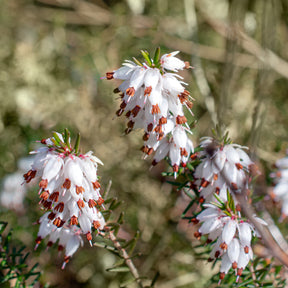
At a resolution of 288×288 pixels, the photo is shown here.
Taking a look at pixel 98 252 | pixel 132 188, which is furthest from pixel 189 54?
pixel 98 252

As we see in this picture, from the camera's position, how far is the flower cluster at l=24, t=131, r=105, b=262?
2090 millimetres

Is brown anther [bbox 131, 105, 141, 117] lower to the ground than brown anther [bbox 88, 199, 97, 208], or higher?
higher

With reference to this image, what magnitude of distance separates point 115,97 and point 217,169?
419 cm

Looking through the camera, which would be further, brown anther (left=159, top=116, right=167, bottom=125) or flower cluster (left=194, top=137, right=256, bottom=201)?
flower cluster (left=194, top=137, right=256, bottom=201)

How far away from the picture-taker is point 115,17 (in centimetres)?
729

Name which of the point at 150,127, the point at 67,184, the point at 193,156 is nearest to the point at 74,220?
the point at 67,184

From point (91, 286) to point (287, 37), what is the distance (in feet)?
18.5

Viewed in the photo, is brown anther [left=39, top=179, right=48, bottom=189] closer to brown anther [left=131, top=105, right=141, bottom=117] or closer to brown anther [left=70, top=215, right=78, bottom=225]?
brown anther [left=70, top=215, right=78, bottom=225]

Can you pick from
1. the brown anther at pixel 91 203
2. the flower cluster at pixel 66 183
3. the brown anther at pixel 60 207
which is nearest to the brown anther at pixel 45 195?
the flower cluster at pixel 66 183

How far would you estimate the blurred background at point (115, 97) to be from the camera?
198 inches

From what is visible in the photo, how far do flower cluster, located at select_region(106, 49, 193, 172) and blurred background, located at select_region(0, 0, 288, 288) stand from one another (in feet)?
7.16

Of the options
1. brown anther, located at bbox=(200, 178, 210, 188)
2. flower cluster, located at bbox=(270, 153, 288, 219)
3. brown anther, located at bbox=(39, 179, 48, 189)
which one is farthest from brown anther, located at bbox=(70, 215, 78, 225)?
flower cluster, located at bbox=(270, 153, 288, 219)

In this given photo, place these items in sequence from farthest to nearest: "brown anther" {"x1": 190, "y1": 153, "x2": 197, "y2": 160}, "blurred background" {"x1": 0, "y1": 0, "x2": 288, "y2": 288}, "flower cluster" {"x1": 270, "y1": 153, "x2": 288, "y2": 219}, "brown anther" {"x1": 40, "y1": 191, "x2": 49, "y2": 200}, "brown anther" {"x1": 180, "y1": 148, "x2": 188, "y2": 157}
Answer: "blurred background" {"x1": 0, "y1": 0, "x2": 288, "y2": 288} < "flower cluster" {"x1": 270, "y1": 153, "x2": 288, "y2": 219} < "brown anther" {"x1": 190, "y1": 153, "x2": 197, "y2": 160} < "brown anther" {"x1": 180, "y1": 148, "x2": 188, "y2": 157} < "brown anther" {"x1": 40, "y1": 191, "x2": 49, "y2": 200}

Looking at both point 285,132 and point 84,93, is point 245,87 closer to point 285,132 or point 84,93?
point 285,132
